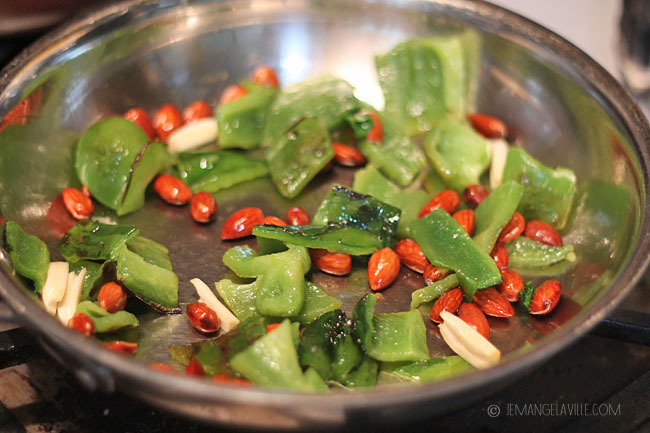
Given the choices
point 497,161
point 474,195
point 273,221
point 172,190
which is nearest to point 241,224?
point 273,221

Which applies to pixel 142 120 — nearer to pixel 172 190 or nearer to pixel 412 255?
pixel 172 190

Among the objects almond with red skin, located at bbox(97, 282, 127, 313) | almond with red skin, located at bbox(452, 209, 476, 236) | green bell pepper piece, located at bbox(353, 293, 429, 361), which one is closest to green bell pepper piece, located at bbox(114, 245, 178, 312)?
almond with red skin, located at bbox(97, 282, 127, 313)

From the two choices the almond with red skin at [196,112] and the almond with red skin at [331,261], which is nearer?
the almond with red skin at [331,261]

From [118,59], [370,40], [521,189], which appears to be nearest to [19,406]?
[118,59]

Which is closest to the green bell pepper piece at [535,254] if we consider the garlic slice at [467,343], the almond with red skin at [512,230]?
the almond with red skin at [512,230]

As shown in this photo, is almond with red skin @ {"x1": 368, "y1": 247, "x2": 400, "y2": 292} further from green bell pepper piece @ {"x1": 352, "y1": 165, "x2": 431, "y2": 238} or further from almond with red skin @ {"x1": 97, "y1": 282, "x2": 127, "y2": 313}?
almond with red skin @ {"x1": 97, "y1": 282, "x2": 127, "y2": 313}

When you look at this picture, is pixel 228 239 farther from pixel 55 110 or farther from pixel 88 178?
pixel 55 110

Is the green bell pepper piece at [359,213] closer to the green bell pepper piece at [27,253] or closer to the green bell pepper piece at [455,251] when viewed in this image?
the green bell pepper piece at [455,251]
